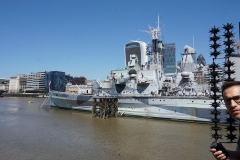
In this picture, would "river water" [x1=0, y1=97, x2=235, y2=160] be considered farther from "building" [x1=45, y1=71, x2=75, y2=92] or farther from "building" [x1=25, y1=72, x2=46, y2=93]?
"building" [x1=25, y1=72, x2=46, y2=93]

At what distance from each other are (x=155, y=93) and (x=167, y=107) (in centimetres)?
432

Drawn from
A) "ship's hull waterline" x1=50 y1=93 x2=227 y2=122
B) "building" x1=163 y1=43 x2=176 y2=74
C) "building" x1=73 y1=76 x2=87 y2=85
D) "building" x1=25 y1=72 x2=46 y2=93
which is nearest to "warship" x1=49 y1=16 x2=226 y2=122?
"ship's hull waterline" x1=50 y1=93 x2=227 y2=122

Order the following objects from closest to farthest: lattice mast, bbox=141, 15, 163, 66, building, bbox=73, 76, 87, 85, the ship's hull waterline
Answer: the ship's hull waterline < lattice mast, bbox=141, 15, 163, 66 < building, bbox=73, 76, 87, 85

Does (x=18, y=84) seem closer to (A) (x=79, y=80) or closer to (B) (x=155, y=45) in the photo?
(A) (x=79, y=80)

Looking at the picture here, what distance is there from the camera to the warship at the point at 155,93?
25.9 m

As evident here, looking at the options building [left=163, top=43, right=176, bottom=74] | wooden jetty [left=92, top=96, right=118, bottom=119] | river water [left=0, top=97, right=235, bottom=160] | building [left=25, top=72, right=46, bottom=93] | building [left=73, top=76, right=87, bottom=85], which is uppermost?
building [left=163, top=43, right=176, bottom=74]

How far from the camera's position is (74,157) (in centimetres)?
1244

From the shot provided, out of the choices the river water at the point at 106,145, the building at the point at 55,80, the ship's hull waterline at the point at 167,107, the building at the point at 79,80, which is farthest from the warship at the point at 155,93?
the building at the point at 79,80

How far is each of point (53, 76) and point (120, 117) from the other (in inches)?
4108

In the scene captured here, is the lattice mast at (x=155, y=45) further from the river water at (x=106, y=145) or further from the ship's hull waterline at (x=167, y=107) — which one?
the river water at (x=106, y=145)

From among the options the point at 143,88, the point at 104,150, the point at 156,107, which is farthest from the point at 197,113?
the point at 104,150

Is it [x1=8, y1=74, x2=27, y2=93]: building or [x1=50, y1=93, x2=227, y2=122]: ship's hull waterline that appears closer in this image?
[x1=50, y1=93, x2=227, y2=122]: ship's hull waterline

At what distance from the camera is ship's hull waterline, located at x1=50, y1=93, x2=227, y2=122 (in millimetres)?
24800

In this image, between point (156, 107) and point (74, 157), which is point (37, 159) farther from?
point (156, 107)
